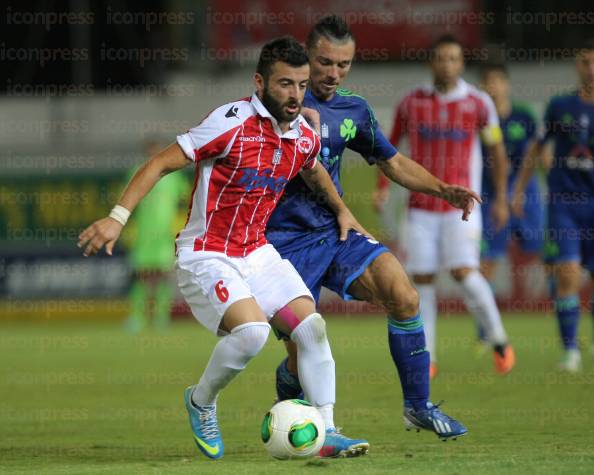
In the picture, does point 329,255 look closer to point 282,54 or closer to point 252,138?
point 252,138

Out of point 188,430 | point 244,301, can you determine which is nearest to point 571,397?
point 188,430

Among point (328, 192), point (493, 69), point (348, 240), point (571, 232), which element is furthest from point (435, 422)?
point (493, 69)

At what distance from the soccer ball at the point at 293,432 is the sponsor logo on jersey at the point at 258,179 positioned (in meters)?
1.07

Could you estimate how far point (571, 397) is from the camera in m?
8.27

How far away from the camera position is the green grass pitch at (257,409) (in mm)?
5699

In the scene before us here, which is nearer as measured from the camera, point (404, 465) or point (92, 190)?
point (404, 465)

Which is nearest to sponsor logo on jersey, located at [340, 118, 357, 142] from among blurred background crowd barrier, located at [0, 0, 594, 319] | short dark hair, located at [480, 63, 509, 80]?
short dark hair, located at [480, 63, 509, 80]

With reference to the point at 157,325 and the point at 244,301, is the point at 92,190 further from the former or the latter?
the point at 244,301

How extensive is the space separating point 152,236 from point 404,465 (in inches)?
446

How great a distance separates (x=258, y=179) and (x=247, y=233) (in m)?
0.28

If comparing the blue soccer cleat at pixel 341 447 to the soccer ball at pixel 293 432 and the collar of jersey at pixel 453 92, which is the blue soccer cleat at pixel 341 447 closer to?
the soccer ball at pixel 293 432

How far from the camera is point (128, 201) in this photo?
5586mm

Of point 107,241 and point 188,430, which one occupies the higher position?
point 107,241

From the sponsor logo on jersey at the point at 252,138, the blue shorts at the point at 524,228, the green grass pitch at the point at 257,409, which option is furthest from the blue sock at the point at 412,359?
the blue shorts at the point at 524,228
